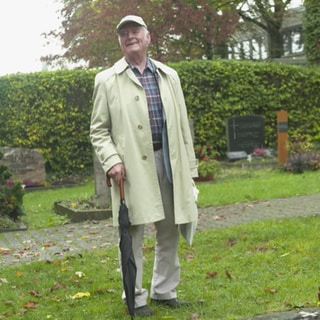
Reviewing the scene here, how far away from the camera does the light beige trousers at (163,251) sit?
204 inches

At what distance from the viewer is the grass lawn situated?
17.8 ft

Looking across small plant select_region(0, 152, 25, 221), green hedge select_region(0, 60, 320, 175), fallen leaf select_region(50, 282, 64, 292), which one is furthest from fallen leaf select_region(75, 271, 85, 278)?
green hedge select_region(0, 60, 320, 175)

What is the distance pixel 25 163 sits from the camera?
58.4ft

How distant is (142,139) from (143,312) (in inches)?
47.9

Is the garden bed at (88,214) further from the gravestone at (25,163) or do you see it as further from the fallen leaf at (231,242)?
the gravestone at (25,163)

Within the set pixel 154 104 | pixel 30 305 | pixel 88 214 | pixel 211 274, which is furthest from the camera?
pixel 88 214

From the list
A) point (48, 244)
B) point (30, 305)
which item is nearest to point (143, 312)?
point (30, 305)

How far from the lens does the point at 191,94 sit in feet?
68.3

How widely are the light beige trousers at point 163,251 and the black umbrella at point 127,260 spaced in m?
0.19

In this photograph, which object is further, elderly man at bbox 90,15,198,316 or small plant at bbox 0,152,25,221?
small plant at bbox 0,152,25,221

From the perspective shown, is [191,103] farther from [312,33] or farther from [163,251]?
[163,251]

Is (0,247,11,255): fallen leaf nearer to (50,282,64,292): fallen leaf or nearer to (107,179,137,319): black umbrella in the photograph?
(50,282,64,292): fallen leaf

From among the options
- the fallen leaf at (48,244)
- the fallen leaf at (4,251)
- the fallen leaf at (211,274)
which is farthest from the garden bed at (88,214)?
the fallen leaf at (211,274)

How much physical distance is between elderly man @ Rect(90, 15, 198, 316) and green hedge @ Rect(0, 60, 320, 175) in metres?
14.4
